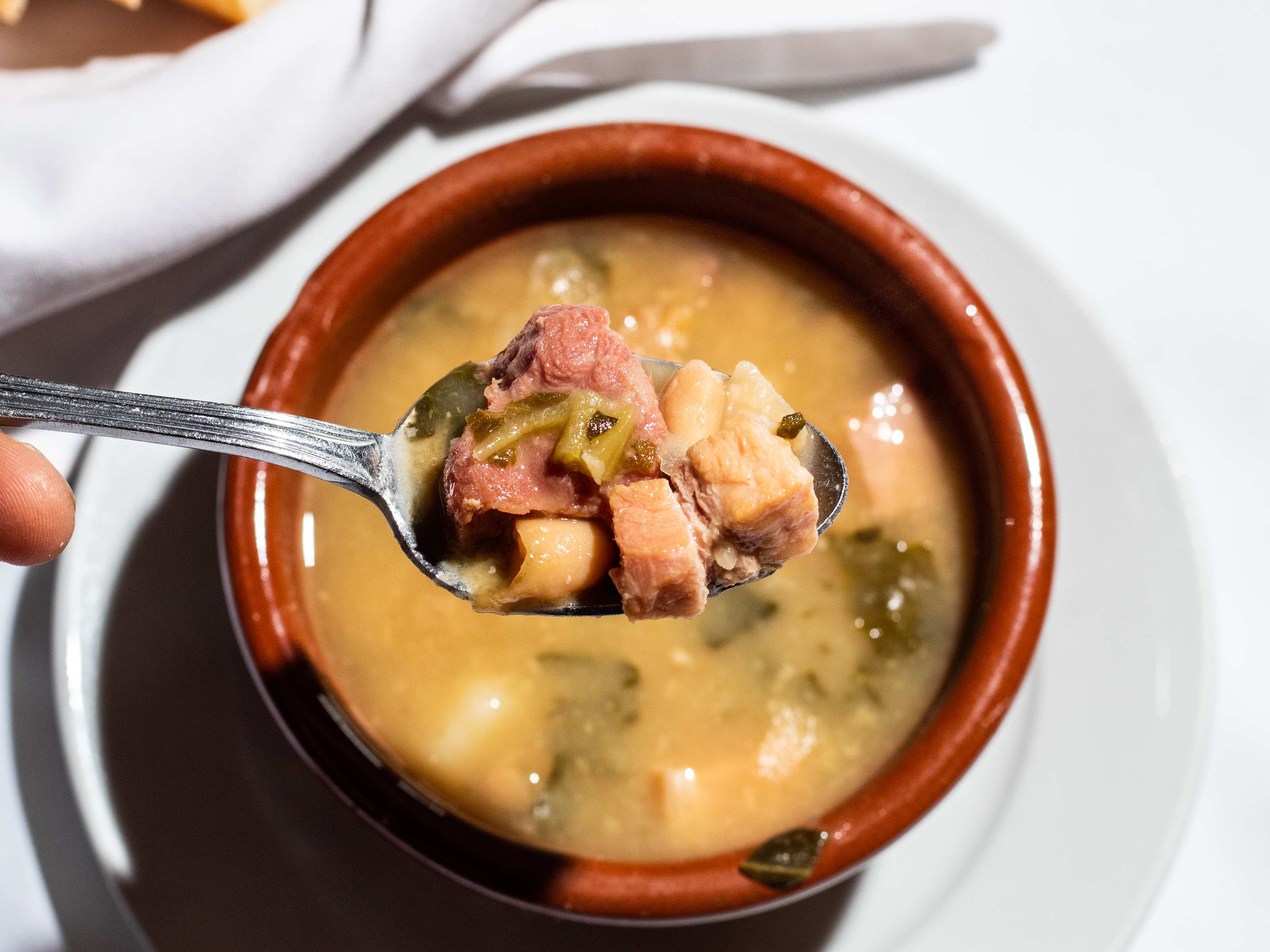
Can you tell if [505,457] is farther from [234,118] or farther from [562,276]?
[234,118]

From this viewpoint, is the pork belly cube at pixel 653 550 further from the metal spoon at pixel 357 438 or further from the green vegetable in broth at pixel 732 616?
the green vegetable in broth at pixel 732 616

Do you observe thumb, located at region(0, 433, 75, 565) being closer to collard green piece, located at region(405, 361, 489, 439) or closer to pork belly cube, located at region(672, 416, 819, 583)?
collard green piece, located at region(405, 361, 489, 439)

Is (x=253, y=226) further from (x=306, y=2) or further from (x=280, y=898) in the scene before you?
(x=280, y=898)

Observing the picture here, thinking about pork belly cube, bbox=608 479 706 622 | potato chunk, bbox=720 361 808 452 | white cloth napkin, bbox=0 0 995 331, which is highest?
white cloth napkin, bbox=0 0 995 331

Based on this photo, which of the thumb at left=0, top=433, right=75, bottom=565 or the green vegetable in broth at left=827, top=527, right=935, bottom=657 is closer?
the thumb at left=0, top=433, right=75, bottom=565

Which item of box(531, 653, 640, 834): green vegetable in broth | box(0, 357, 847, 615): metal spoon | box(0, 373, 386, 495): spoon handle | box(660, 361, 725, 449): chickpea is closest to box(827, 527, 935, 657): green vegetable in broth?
box(0, 357, 847, 615): metal spoon

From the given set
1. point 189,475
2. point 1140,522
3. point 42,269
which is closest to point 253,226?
point 42,269

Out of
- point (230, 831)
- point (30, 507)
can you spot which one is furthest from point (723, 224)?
point (230, 831)
